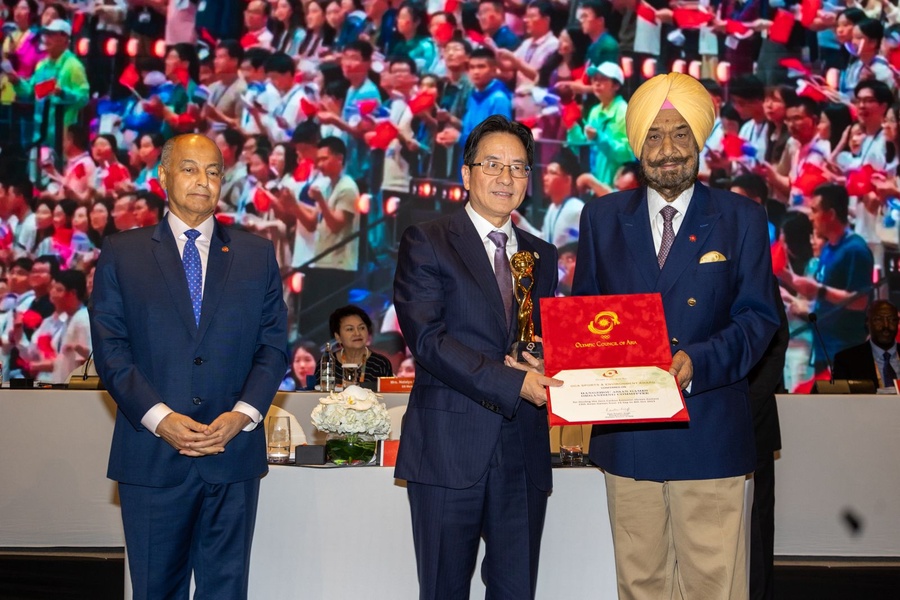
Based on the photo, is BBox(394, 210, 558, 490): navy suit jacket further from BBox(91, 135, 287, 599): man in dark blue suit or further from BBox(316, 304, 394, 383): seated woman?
BBox(316, 304, 394, 383): seated woman

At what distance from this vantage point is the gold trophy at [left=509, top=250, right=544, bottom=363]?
2.47 meters

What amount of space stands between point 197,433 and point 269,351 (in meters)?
0.34

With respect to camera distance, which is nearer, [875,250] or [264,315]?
[264,315]

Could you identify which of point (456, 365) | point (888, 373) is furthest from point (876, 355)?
point (456, 365)

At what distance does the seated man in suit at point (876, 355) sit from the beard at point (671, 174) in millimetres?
4414

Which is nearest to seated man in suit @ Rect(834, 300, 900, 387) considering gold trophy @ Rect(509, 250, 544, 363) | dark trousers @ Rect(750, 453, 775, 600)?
dark trousers @ Rect(750, 453, 775, 600)

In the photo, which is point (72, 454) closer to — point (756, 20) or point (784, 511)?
point (784, 511)

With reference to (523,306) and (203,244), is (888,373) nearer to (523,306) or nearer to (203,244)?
(523,306)

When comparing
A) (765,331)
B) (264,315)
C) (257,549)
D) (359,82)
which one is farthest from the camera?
(359,82)

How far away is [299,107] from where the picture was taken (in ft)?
24.5

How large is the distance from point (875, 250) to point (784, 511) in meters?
3.26

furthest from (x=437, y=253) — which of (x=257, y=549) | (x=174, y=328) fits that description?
(x=257, y=549)

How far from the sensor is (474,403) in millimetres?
2445

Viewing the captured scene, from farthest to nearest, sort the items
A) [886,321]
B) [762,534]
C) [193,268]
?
1. [886,321]
2. [762,534]
3. [193,268]
